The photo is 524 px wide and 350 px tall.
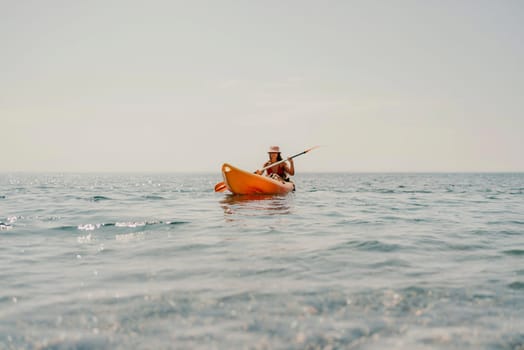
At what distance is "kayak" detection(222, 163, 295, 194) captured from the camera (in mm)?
16859

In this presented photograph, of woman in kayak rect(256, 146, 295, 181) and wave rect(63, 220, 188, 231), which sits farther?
woman in kayak rect(256, 146, 295, 181)

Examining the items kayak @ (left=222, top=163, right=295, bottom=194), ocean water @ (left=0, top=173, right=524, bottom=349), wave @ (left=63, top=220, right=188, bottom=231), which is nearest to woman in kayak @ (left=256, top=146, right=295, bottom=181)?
kayak @ (left=222, top=163, right=295, bottom=194)

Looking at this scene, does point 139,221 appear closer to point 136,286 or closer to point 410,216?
point 136,286

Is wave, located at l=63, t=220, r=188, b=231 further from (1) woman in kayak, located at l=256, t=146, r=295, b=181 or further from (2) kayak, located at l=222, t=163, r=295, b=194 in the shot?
(1) woman in kayak, located at l=256, t=146, r=295, b=181

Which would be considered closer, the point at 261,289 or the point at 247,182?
the point at 261,289

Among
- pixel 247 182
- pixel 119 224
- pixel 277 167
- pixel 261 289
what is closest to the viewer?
pixel 261 289

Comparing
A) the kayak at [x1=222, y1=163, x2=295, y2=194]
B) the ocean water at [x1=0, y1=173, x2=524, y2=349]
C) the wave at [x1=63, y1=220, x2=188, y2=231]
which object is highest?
the kayak at [x1=222, y1=163, x2=295, y2=194]

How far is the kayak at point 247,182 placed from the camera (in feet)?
55.3

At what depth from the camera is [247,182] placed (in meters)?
17.1

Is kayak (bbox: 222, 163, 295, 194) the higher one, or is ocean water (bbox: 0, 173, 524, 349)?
kayak (bbox: 222, 163, 295, 194)

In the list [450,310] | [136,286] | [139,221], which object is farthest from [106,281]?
[139,221]

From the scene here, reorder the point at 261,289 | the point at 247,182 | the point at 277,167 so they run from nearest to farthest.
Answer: the point at 261,289 < the point at 247,182 < the point at 277,167

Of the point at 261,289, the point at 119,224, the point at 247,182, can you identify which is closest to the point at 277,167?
the point at 247,182

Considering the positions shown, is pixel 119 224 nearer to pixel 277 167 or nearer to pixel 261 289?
pixel 261 289
